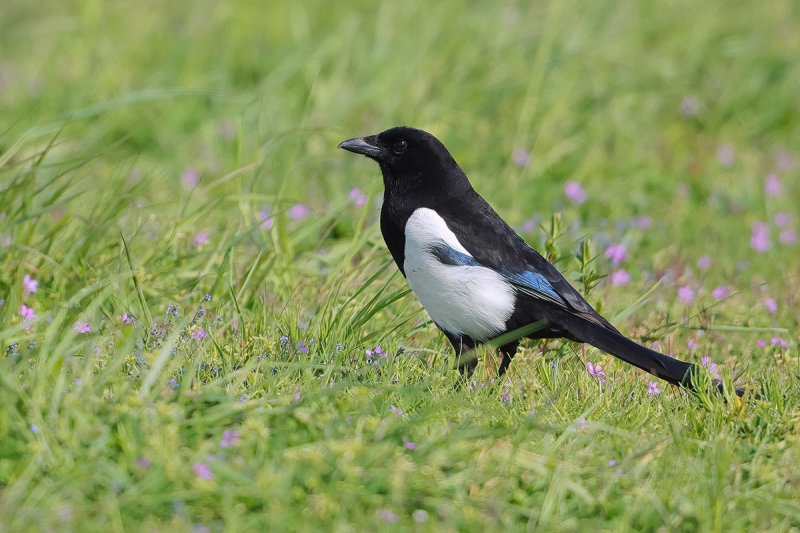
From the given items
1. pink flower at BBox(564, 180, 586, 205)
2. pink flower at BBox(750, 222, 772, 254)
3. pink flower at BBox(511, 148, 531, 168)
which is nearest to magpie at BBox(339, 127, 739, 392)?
pink flower at BBox(564, 180, 586, 205)

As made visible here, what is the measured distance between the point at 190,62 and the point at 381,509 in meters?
4.89

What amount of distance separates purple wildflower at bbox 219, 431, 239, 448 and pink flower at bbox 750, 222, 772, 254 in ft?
11.8

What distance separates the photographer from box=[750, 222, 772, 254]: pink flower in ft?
16.9

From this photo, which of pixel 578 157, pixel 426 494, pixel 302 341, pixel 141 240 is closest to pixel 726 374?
pixel 426 494

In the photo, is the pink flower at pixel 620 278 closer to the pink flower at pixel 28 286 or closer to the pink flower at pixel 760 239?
the pink flower at pixel 760 239

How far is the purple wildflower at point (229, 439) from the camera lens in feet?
7.76

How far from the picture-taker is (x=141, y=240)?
4.16 meters

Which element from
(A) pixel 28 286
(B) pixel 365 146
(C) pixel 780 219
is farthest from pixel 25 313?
A: (C) pixel 780 219

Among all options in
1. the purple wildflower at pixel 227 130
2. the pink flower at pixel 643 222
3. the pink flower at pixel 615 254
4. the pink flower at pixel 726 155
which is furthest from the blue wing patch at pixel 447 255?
the pink flower at pixel 726 155

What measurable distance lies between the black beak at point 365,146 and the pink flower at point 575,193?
5.99 ft

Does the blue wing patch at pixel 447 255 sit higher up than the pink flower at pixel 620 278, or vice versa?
the blue wing patch at pixel 447 255

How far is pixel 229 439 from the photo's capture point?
7.84ft

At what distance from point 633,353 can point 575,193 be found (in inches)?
93.3

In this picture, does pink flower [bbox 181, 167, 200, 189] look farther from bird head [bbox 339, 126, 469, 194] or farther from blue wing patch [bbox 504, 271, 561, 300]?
blue wing patch [bbox 504, 271, 561, 300]
